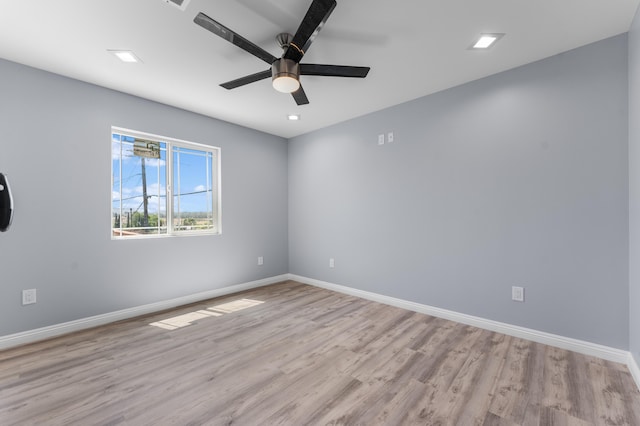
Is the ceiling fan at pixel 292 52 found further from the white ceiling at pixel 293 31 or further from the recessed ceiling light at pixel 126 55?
the recessed ceiling light at pixel 126 55

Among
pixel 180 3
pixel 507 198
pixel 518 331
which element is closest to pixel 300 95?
pixel 180 3

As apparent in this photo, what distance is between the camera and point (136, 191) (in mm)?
3246

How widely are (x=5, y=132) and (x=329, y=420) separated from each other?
352cm

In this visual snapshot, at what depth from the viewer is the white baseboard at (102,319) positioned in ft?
7.84

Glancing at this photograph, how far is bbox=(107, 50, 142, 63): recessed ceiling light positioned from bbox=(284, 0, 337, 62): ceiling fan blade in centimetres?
144

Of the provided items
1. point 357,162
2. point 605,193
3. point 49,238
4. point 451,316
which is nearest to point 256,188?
point 357,162

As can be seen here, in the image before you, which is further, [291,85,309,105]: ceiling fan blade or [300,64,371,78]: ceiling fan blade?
[291,85,309,105]: ceiling fan blade

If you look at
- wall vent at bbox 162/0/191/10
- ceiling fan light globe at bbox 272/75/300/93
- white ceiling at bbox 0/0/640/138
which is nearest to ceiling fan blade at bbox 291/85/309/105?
ceiling fan light globe at bbox 272/75/300/93

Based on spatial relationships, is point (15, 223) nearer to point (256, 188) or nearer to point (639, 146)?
point (256, 188)

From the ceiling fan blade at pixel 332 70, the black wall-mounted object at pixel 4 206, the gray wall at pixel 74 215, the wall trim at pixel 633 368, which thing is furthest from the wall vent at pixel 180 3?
the wall trim at pixel 633 368

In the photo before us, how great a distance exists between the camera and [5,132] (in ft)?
7.75

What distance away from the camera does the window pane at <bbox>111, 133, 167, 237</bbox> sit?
307 centimetres

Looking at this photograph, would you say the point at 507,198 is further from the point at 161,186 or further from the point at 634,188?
the point at 161,186

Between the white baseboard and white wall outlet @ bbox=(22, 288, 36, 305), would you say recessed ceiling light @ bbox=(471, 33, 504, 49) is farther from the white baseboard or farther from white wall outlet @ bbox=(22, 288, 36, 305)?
white wall outlet @ bbox=(22, 288, 36, 305)
